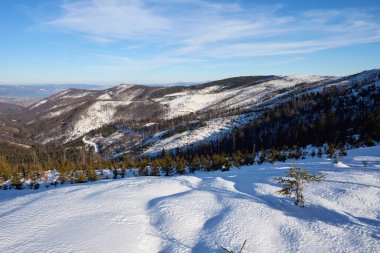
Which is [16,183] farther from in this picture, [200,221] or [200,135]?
[200,135]

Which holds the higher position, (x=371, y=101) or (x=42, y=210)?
(x=371, y=101)

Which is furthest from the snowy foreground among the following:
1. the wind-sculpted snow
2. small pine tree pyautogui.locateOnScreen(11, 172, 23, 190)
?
the wind-sculpted snow

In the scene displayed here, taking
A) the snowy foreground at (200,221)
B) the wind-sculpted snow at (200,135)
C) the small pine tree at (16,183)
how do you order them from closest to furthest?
the snowy foreground at (200,221)
the small pine tree at (16,183)
the wind-sculpted snow at (200,135)

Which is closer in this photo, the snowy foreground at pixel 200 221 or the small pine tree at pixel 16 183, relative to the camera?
the snowy foreground at pixel 200 221

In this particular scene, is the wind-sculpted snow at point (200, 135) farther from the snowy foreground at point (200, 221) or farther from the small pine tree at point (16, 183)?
the snowy foreground at point (200, 221)

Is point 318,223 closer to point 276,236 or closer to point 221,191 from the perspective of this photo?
point 276,236

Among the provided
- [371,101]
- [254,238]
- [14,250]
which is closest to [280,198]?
[254,238]

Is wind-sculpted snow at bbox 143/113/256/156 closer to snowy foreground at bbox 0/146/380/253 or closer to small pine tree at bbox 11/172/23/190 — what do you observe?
small pine tree at bbox 11/172/23/190

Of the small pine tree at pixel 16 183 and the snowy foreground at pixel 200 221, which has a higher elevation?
the snowy foreground at pixel 200 221

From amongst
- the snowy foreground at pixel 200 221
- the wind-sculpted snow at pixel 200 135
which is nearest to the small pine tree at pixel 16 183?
the snowy foreground at pixel 200 221
